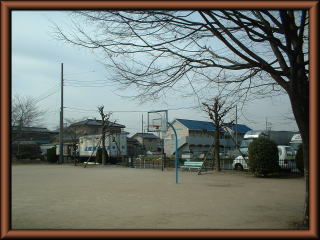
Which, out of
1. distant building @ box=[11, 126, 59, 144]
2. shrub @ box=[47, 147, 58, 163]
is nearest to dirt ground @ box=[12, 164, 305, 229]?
shrub @ box=[47, 147, 58, 163]

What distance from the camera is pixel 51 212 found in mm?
7918

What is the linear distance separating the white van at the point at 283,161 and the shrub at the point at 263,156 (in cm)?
277

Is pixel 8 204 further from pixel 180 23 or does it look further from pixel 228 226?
pixel 180 23

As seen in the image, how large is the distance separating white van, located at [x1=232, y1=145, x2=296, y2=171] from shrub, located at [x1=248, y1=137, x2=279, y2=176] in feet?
9.08

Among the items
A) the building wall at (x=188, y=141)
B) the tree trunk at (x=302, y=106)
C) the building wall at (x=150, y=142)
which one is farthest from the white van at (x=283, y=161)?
the building wall at (x=150, y=142)

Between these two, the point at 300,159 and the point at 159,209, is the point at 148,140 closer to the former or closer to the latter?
the point at 300,159

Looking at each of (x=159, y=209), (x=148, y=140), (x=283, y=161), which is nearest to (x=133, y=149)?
(x=148, y=140)

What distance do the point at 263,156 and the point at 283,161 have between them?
3.62 meters

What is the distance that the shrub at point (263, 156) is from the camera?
54.7 feet

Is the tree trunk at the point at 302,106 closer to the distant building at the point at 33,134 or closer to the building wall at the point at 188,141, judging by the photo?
the distant building at the point at 33,134

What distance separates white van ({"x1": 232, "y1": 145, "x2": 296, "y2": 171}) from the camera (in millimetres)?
19531

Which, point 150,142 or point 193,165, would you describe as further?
point 150,142

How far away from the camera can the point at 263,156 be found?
1669 centimetres

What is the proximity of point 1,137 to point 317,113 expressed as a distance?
468 cm
